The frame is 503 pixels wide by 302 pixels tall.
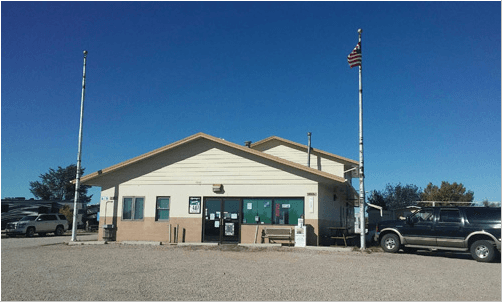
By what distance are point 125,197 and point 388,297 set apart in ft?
48.9

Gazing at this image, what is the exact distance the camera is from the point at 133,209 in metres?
20.8

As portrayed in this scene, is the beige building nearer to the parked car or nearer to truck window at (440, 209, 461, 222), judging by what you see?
truck window at (440, 209, 461, 222)

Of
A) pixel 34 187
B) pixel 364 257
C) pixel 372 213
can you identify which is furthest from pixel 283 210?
pixel 34 187

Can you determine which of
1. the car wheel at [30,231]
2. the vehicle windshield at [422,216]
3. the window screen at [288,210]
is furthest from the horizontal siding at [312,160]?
the car wheel at [30,231]

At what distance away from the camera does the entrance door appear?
19875mm

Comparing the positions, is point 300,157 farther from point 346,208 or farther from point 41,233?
point 41,233

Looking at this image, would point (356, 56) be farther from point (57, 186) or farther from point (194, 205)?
point (57, 186)

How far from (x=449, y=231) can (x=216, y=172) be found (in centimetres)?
937

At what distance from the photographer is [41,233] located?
31.2 meters

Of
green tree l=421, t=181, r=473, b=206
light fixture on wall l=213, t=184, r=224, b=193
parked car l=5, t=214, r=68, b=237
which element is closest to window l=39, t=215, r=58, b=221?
parked car l=5, t=214, r=68, b=237

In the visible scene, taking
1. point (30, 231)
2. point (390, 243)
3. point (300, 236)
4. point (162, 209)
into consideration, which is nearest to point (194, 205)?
point (162, 209)

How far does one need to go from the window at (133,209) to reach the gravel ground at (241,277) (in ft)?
18.2

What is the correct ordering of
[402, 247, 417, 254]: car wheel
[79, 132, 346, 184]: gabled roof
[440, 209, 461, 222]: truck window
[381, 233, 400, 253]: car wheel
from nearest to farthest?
[440, 209, 461, 222]: truck window → [381, 233, 400, 253]: car wheel → [402, 247, 417, 254]: car wheel → [79, 132, 346, 184]: gabled roof

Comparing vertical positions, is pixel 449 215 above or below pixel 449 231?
above
